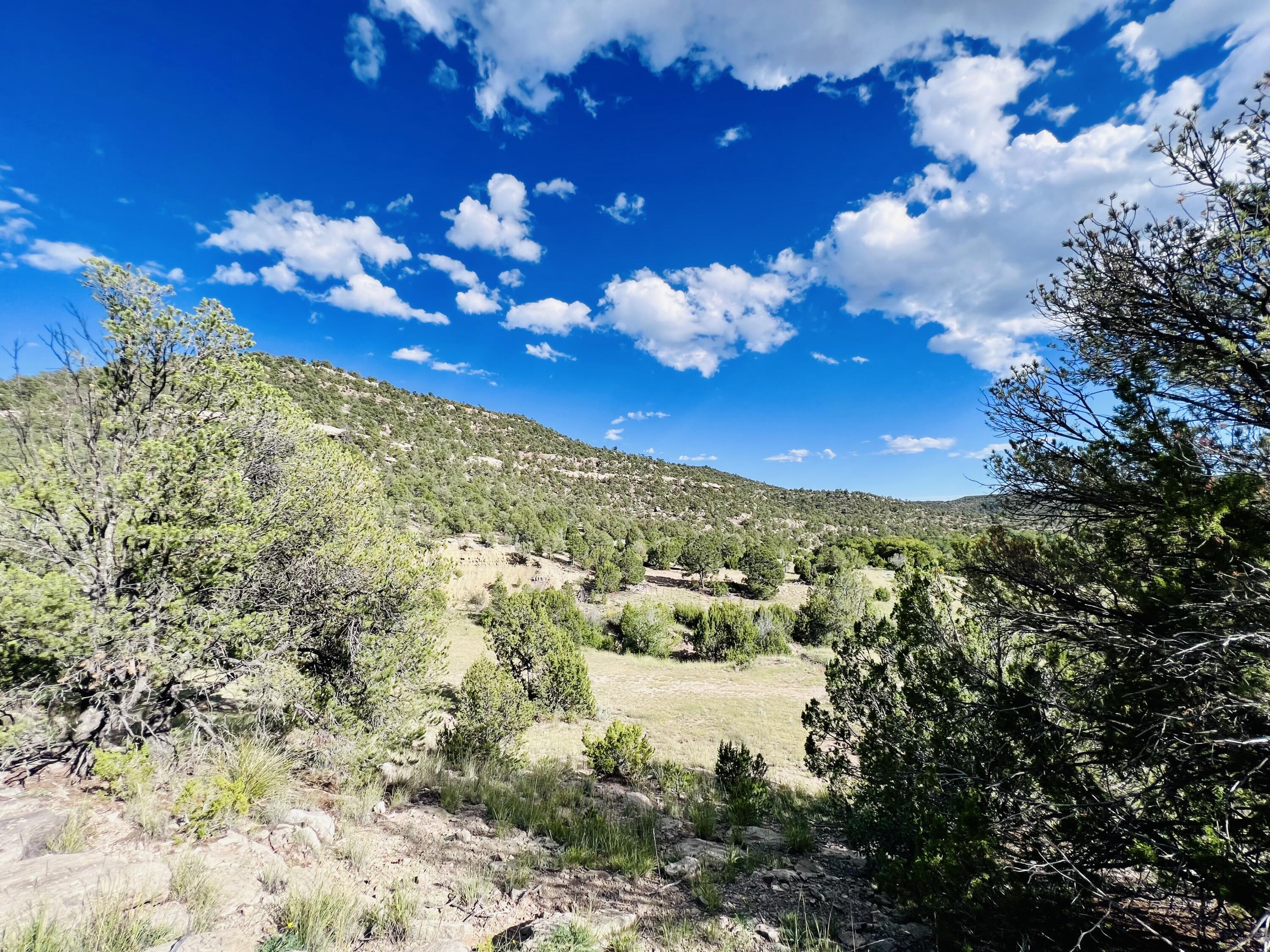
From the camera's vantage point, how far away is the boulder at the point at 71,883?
3.04 meters

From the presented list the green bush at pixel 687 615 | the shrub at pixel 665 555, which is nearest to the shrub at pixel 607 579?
the green bush at pixel 687 615

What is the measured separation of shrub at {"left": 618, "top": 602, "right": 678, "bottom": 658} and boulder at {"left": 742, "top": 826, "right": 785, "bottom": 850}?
59.6ft

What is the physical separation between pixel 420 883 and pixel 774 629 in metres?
24.3

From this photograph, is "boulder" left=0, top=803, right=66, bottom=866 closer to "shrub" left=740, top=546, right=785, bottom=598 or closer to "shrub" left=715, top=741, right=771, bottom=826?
"shrub" left=715, top=741, right=771, bottom=826

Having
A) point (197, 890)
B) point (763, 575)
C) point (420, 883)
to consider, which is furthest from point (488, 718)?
point (763, 575)

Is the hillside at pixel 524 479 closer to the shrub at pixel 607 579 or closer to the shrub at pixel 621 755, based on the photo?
the shrub at pixel 607 579

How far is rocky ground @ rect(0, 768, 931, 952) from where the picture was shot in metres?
3.36

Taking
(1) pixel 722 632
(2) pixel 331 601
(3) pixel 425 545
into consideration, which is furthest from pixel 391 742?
(1) pixel 722 632

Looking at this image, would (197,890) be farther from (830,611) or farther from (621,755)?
(830,611)

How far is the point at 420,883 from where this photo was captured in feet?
14.5

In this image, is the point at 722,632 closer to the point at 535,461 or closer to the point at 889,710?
the point at 889,710

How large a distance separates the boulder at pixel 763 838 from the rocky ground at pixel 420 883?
2.07ft

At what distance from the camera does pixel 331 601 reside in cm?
689

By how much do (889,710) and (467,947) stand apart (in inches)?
214
